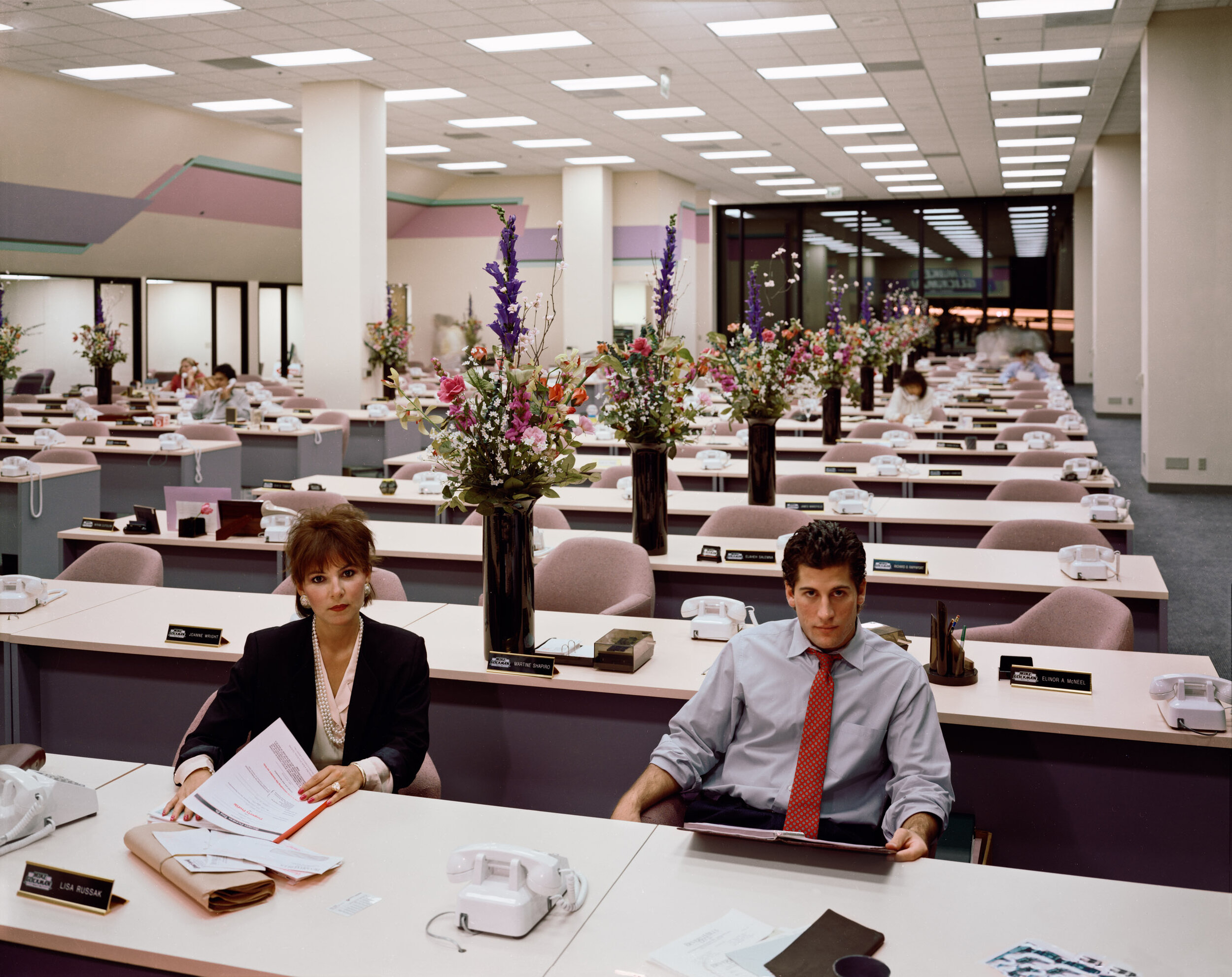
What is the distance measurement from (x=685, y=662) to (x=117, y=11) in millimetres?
8990

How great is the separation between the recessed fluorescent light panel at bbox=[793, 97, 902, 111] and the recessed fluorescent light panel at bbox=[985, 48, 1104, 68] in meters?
2.05

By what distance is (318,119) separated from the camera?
40.9 ft

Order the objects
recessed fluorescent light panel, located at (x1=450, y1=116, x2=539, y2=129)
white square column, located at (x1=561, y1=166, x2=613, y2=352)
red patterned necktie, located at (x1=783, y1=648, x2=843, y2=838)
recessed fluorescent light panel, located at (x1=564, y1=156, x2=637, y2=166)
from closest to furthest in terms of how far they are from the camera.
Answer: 1. red patterned necktie, located at (x1=783, y1=648, x2=843, y2=838)
2. recessed fluorescent light panel, located at (x1=450, y1=116, x2=539, y2=129)
3. recessed fluorescent light panel, located at (x1=564, y1=156, x2=637, y2=166)
4. white square column, located at (x1=561, y1=166, x2=613, y2=352)

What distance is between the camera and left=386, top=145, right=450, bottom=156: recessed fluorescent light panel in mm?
17109

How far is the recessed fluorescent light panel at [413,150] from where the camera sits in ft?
56.1

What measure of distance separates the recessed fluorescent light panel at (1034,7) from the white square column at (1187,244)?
3.41ft

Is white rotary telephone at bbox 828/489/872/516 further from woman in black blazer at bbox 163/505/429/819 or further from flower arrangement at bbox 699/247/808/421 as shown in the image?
woman in black blazer at bbox 163/505/429/819

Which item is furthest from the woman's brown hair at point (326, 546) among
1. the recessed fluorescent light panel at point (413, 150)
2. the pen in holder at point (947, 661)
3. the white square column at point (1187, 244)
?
the recessed fluorescent light panel at point (413, 150)

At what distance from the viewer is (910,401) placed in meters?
9.55

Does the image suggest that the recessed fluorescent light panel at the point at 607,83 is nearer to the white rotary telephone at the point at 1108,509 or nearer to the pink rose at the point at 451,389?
the white rotary telephone at the point at 1108,509

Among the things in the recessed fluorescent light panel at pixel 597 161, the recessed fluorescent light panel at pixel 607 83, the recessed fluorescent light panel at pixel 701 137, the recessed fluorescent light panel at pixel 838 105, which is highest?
the recessed fluorescent light panel at pixel 597 161

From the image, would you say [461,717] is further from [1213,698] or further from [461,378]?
[1213,698]

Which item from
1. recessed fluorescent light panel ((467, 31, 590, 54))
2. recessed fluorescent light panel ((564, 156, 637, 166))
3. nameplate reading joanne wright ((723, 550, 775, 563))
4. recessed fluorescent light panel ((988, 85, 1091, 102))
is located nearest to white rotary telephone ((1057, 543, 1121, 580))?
nameplate reading joanne wright ((723, 550, 775, 563))

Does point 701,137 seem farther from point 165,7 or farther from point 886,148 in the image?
point 165,7
